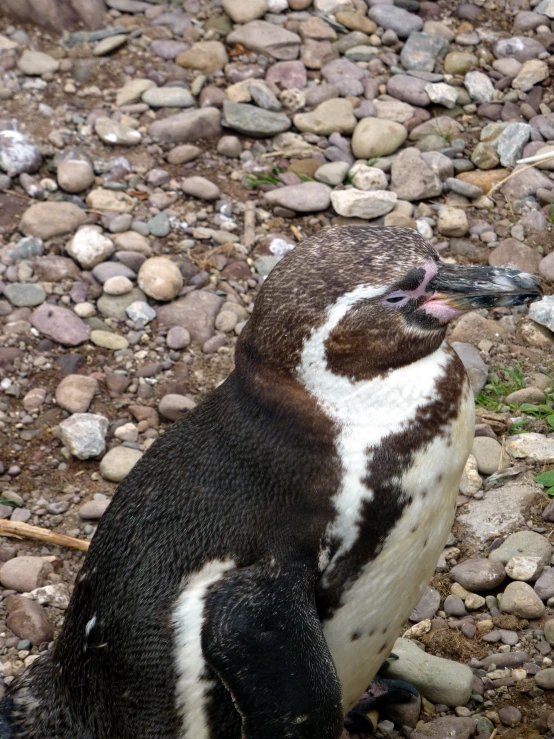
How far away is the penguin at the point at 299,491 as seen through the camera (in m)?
2.15

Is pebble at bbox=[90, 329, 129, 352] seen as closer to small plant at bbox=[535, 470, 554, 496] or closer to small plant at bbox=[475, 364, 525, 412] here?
small plant at bbox=[475, 364, 525, 412]

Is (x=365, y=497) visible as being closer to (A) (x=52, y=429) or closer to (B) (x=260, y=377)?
(B) (x=260, y=377)

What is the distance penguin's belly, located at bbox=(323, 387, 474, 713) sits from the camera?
2.29m

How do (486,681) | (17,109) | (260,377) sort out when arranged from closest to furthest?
(260,377), (486,681), (17,109)

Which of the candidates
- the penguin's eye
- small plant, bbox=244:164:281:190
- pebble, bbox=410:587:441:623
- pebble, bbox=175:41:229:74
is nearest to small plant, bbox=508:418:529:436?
pebble, bbox=410:587:441:623

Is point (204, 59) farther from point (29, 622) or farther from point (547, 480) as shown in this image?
A: point (29, 622)

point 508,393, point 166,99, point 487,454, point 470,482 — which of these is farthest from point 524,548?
point 166,99

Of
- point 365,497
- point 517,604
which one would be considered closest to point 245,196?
point 517,604

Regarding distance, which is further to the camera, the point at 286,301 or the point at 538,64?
the point at 538,64

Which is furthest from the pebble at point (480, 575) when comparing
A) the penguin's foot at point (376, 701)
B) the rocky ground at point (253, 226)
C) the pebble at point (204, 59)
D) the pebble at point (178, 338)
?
the pebble at point (204, 59)

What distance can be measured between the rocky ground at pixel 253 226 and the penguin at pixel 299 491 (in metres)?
0.71

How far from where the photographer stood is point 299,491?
2.20m

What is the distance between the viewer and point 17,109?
4848 mm

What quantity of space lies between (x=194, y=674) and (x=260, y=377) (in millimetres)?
635
